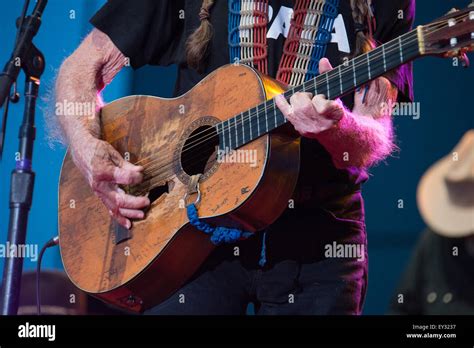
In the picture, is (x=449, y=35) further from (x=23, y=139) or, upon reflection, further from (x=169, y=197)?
(x=23, y=139)

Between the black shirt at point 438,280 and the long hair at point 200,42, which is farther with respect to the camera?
the long hair at point 200,42

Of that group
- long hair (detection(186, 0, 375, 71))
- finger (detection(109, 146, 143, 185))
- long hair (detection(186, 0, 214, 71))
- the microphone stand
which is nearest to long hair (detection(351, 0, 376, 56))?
long hair (detection(186, 0, 375, 71))

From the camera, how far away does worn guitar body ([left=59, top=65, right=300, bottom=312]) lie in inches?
77.5

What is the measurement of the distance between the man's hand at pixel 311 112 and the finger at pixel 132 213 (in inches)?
20.3

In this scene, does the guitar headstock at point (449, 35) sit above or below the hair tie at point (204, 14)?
below

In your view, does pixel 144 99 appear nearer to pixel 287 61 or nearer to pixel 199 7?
pixel 199 7

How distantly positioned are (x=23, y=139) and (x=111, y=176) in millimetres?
430

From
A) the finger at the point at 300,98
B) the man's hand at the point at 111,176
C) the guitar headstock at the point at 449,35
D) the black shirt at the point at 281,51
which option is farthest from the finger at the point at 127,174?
the guitar headstock at the point at 449,35

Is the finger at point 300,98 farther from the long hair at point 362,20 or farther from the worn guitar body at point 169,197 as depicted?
the long hair at point 362,20

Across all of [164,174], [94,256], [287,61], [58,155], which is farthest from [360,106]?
[58,155]

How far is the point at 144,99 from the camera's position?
236cm

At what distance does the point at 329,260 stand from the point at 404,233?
0.70 metres

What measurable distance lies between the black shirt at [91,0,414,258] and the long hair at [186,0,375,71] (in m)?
0.03

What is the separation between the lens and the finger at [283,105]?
6.31 feet
